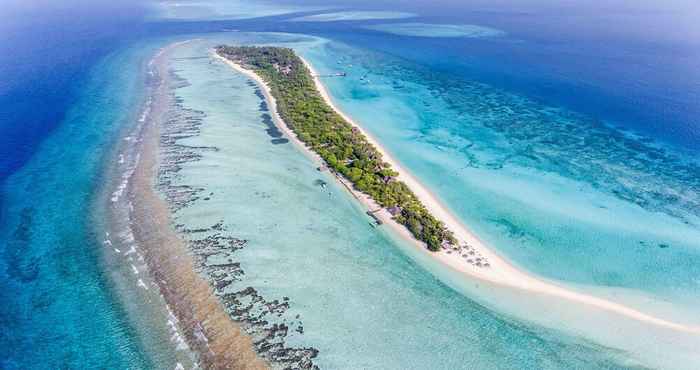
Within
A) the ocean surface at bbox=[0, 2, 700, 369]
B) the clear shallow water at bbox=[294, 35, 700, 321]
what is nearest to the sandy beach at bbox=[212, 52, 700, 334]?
the ocean surface at bbox=[0, 2, 700, 369]

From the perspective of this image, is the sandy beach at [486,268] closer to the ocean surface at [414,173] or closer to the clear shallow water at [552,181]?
the ocean surface at [414,173]

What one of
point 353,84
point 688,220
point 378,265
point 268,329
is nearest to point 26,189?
point 268,329

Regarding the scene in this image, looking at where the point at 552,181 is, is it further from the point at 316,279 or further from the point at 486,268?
the point at 316,279

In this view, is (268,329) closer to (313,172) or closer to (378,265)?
(378,265)

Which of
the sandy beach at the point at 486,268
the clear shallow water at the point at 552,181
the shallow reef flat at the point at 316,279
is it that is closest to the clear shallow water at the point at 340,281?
the shallow reef flat at the point at 316,279

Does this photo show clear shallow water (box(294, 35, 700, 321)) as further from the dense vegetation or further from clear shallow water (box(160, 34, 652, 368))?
clear shallow water (box(160, 34, 652, 368))
